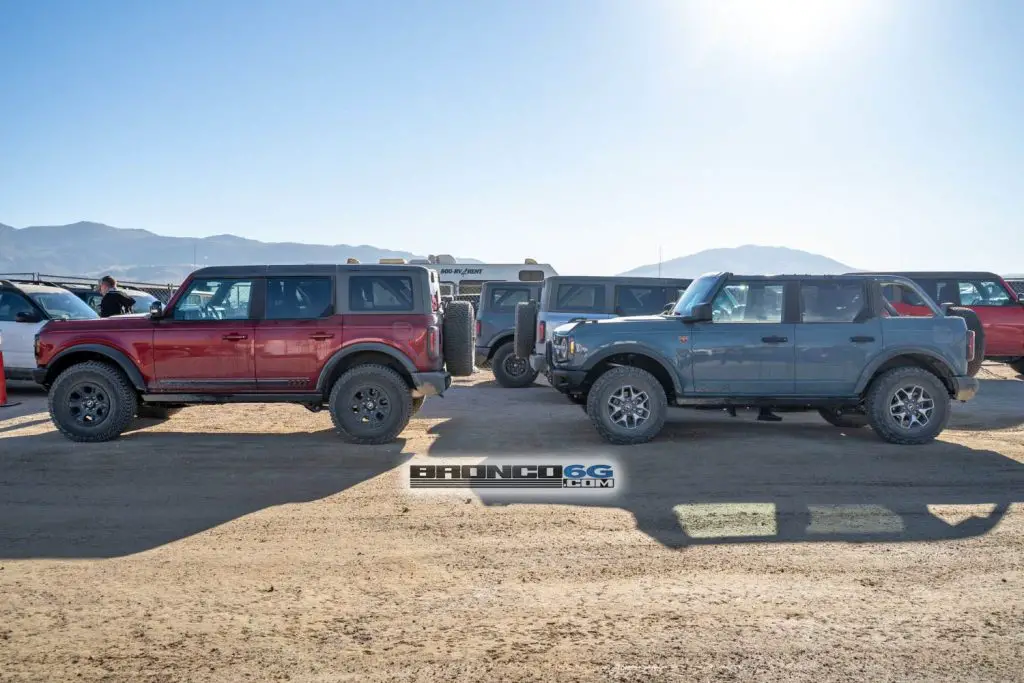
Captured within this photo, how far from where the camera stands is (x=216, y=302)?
28.3ft

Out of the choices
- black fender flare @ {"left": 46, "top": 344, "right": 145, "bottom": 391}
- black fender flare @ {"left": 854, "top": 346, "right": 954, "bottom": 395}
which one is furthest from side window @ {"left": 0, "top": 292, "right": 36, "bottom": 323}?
black fender flare @ {"left": 854, "top": 346, "right": 954, "bottom": 395}

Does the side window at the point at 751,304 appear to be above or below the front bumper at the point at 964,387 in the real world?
above

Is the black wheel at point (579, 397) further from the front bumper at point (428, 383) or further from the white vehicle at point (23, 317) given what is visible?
the white vehicle at point (23, 317)

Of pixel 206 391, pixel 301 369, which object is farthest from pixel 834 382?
pixel 206 391

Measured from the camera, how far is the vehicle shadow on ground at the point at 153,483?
17.3 feet

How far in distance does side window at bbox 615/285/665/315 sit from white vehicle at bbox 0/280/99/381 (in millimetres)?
8455

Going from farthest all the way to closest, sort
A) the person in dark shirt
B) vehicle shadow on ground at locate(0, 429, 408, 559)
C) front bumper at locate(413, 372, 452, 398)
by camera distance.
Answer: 1. the person in dark shirt
2. front bumper at locate(413, 372, 452, 398)
3. vehicle shadow on ground at locate(0, 429, 408, 559)

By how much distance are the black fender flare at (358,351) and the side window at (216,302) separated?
1.07 meters

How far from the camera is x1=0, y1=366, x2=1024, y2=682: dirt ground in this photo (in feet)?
→ 11.4

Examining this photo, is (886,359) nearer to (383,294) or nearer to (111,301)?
(383,294)

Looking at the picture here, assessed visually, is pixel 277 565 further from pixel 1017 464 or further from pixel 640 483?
pixel 1017 464

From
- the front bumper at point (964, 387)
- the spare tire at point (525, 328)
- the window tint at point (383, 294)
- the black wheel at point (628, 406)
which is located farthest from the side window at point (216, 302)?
the front bumper at point (964, 387)

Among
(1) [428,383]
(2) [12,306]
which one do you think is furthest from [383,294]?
(2) [12,306]

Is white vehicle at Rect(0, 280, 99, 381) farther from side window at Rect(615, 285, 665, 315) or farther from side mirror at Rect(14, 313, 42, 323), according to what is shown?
side window at Rect(615, 285, 665, 315)
